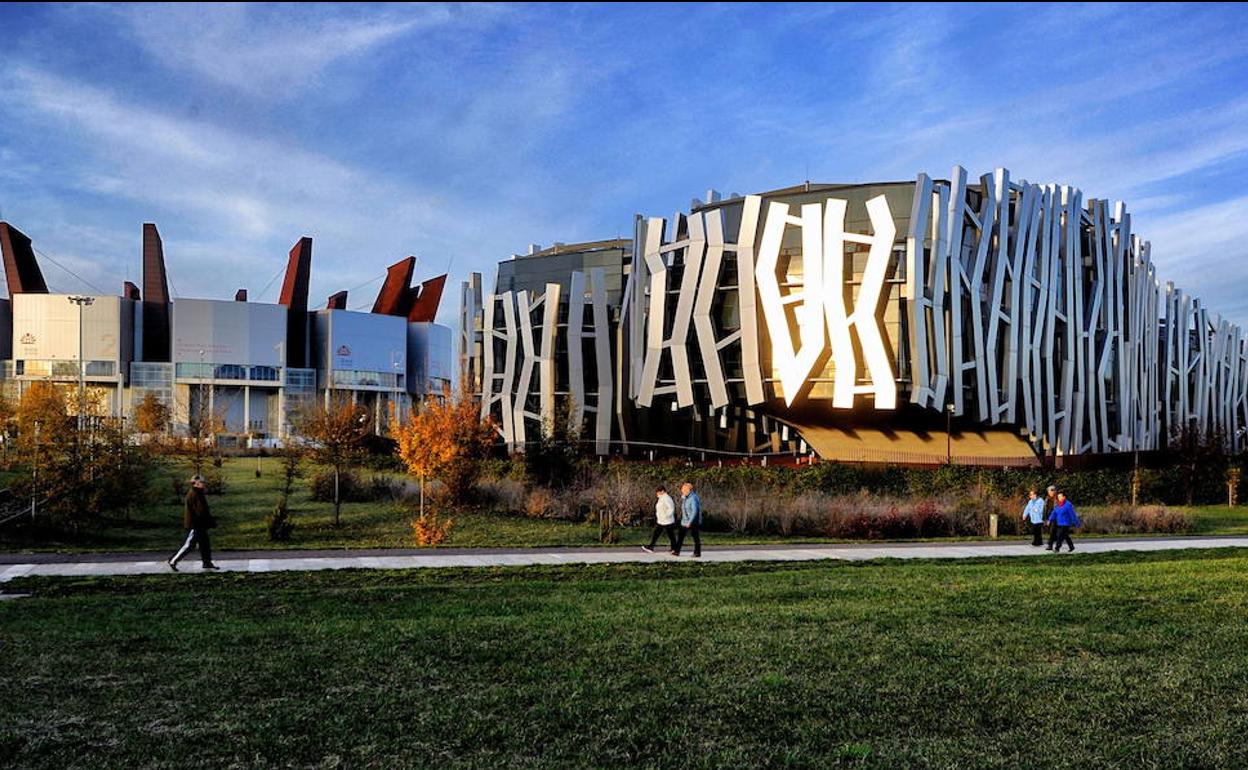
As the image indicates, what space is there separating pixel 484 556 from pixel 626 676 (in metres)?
11.8

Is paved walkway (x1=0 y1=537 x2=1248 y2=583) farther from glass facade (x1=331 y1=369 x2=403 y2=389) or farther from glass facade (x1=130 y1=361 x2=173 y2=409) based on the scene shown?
glass facade (x1=331 y1=369 x2=403 y2=389)

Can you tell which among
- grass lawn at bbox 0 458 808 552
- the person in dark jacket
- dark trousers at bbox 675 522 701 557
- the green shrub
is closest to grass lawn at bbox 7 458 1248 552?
grass lawn at bbox 0 458 808 552

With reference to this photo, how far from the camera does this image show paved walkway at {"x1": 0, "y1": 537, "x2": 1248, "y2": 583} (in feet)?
A: 57.0

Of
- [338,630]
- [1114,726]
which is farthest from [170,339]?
[1114,726]

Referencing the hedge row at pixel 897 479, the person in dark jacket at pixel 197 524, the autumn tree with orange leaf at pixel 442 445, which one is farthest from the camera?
the hedge row at pixel 897 479

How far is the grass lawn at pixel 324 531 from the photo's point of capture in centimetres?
2416

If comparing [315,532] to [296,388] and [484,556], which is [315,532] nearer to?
[484,556]

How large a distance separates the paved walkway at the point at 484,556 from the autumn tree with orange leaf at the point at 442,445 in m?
5.32

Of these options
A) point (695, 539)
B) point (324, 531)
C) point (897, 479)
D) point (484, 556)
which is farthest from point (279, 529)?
point (897, 479)

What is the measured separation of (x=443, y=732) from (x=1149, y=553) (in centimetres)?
1894

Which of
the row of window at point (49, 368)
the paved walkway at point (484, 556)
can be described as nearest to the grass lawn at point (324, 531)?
the paved walkway at point (484, 556)

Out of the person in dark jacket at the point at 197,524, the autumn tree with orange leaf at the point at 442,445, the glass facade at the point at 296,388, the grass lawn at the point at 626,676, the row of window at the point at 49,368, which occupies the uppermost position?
the row of window at the point at 49,368

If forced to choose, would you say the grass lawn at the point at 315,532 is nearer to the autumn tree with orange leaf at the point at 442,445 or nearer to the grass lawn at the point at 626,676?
the autumn tree with orange leaf at the point at 442,445

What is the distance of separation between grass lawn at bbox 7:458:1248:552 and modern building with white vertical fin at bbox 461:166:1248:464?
10370 mm
